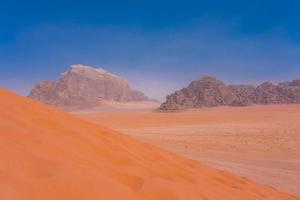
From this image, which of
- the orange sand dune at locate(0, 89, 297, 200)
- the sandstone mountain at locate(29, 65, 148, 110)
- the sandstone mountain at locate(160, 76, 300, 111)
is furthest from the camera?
the sandstone mountain at locate(29, 65, 148, 110)

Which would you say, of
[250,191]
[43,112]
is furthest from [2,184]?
[250,191]

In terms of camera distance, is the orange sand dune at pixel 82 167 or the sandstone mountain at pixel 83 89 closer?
the orange sand dune at pixel 82 167

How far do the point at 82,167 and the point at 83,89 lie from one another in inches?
4419

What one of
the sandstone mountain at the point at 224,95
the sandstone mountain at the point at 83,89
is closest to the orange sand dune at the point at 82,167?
the sandstone mountain at the point at 224,95

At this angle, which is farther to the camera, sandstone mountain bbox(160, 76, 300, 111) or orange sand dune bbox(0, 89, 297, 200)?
sandstone mountain bbox(160, 76, 300, 111)

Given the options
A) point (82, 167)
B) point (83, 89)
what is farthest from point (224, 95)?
point (82, 167)

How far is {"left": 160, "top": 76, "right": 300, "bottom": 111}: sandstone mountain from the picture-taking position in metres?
65.3

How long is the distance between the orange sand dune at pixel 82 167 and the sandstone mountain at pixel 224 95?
6024 cm

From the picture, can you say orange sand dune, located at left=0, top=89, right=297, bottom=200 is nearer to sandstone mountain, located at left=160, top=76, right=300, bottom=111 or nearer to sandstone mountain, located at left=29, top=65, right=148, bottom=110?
sandstone mountain, located at left=160, top=76, right=300, bottom=111

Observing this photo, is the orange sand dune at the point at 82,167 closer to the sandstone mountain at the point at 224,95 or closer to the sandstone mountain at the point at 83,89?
the sandstone mountain at the point at 224,95

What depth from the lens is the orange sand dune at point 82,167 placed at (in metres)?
2.95

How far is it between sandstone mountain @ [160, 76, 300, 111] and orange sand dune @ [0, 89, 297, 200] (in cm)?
6024

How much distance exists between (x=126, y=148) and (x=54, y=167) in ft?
6.19

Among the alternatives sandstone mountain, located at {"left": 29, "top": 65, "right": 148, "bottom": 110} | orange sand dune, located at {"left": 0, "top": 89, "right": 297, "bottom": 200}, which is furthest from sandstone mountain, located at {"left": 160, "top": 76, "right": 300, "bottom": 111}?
orange sand dune, located at {"left": 0, "top": 89, "right": 297, "bottom": 200}
